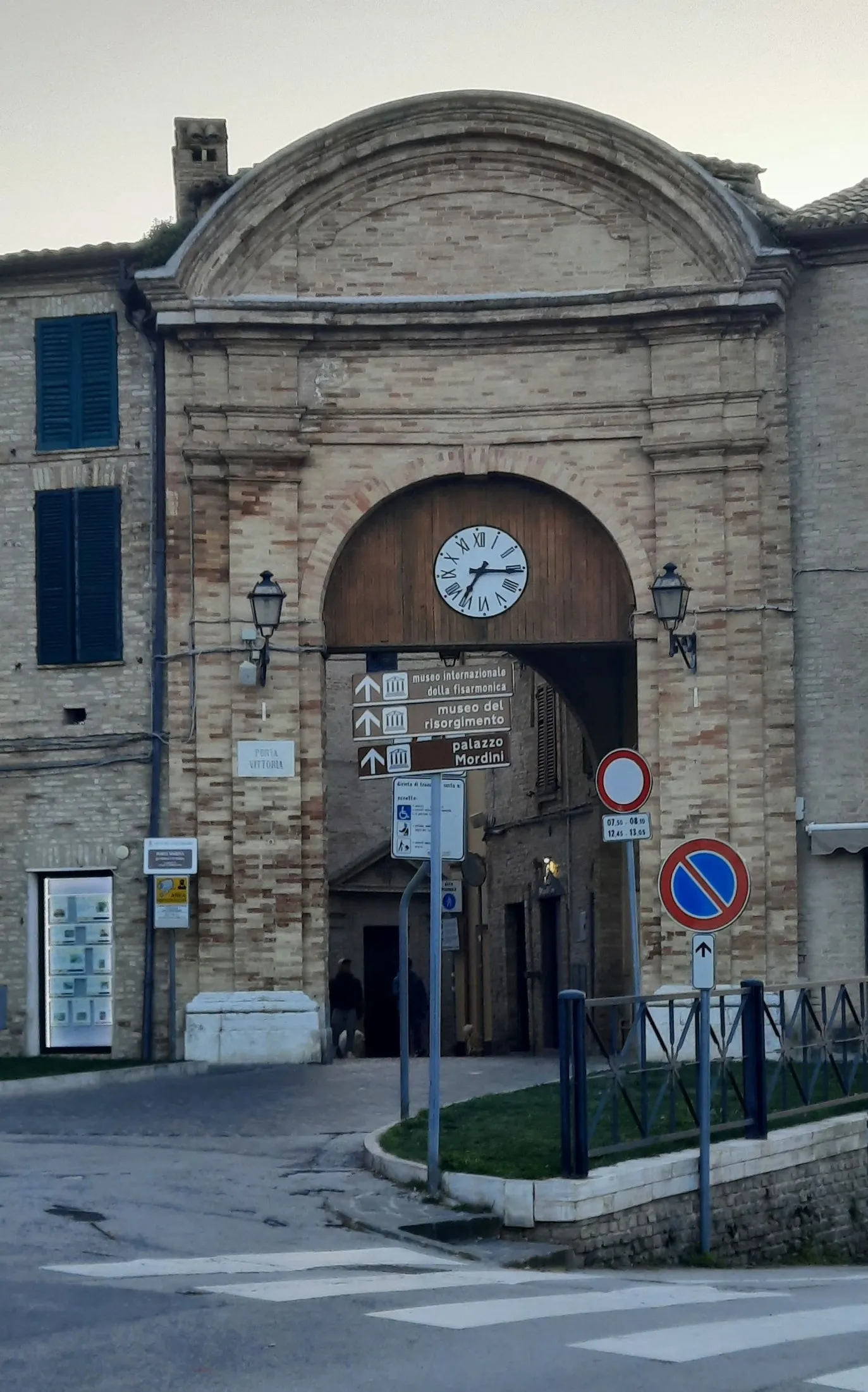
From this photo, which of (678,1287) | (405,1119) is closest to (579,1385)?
(678,1287)

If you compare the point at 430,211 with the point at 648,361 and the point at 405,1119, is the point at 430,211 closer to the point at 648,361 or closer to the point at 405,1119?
the point at 648,361

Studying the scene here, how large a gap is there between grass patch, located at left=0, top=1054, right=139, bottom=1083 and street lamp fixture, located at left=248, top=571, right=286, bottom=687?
402 centimetres

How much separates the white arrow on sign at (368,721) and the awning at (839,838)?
8.74 m

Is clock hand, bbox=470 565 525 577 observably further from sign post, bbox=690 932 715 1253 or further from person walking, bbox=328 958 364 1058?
sign post, bbox=690 932 715 1253

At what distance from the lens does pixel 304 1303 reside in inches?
317

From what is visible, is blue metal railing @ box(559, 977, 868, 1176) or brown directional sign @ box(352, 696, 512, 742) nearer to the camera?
blue metal railing @ box(559, 977, 868, 1176)

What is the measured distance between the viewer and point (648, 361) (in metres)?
20.3

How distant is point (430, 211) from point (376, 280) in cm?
93

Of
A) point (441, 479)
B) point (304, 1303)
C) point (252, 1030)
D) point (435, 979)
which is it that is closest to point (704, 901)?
point (435, 979)

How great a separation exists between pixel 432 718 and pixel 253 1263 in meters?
3.73

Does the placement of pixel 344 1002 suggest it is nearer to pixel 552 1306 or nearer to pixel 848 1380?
pixel 552 1306

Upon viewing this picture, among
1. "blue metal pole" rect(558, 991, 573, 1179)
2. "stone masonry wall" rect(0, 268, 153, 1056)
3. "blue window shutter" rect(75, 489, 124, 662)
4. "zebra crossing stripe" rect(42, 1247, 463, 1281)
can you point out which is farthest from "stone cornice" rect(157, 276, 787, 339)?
"zebra crossing stripe" rect(42, 1247, 463, 1281)

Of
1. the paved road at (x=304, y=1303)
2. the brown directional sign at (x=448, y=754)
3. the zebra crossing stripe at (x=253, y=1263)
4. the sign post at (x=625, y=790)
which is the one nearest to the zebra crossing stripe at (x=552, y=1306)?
the paved road at (x=304, y=1303)

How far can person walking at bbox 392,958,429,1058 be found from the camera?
96.5 ft
